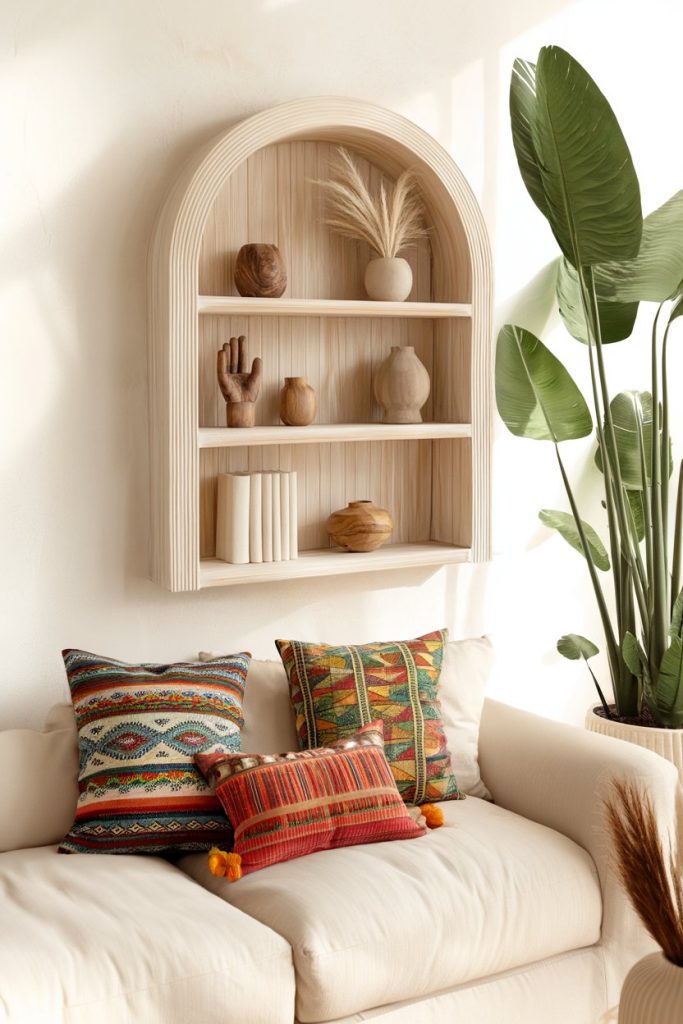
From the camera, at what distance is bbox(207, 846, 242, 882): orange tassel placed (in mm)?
2326

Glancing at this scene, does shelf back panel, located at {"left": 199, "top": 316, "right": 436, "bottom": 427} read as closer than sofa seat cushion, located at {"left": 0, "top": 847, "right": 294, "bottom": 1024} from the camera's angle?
No

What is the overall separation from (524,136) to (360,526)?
3.65 ft

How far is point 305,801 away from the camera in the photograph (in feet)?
7.90

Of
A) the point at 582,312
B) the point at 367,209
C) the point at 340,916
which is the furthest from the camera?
the point at 582,312

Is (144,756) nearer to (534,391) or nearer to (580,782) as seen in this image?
(580,782)

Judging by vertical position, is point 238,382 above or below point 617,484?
above

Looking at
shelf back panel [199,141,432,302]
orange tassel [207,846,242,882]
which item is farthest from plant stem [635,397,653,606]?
orange tassel [207,846,242,882]

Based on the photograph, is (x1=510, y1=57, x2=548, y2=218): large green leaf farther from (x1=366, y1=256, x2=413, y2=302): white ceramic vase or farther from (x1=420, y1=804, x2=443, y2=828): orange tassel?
(x1=420, y1=804, x2=443, y2=828): orange tassel

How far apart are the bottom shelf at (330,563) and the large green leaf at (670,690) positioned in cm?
61

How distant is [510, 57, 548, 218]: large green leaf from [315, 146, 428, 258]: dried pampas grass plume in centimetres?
31

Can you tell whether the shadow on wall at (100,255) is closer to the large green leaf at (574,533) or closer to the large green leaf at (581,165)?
the large green leaf at (581,165)

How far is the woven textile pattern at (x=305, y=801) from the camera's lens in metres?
2.37

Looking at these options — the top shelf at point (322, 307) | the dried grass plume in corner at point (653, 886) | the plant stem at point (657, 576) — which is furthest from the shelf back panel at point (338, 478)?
the dried grass plume in corner at point (653, 886)

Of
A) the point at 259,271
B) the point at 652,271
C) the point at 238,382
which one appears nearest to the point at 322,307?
the point at 259,271
